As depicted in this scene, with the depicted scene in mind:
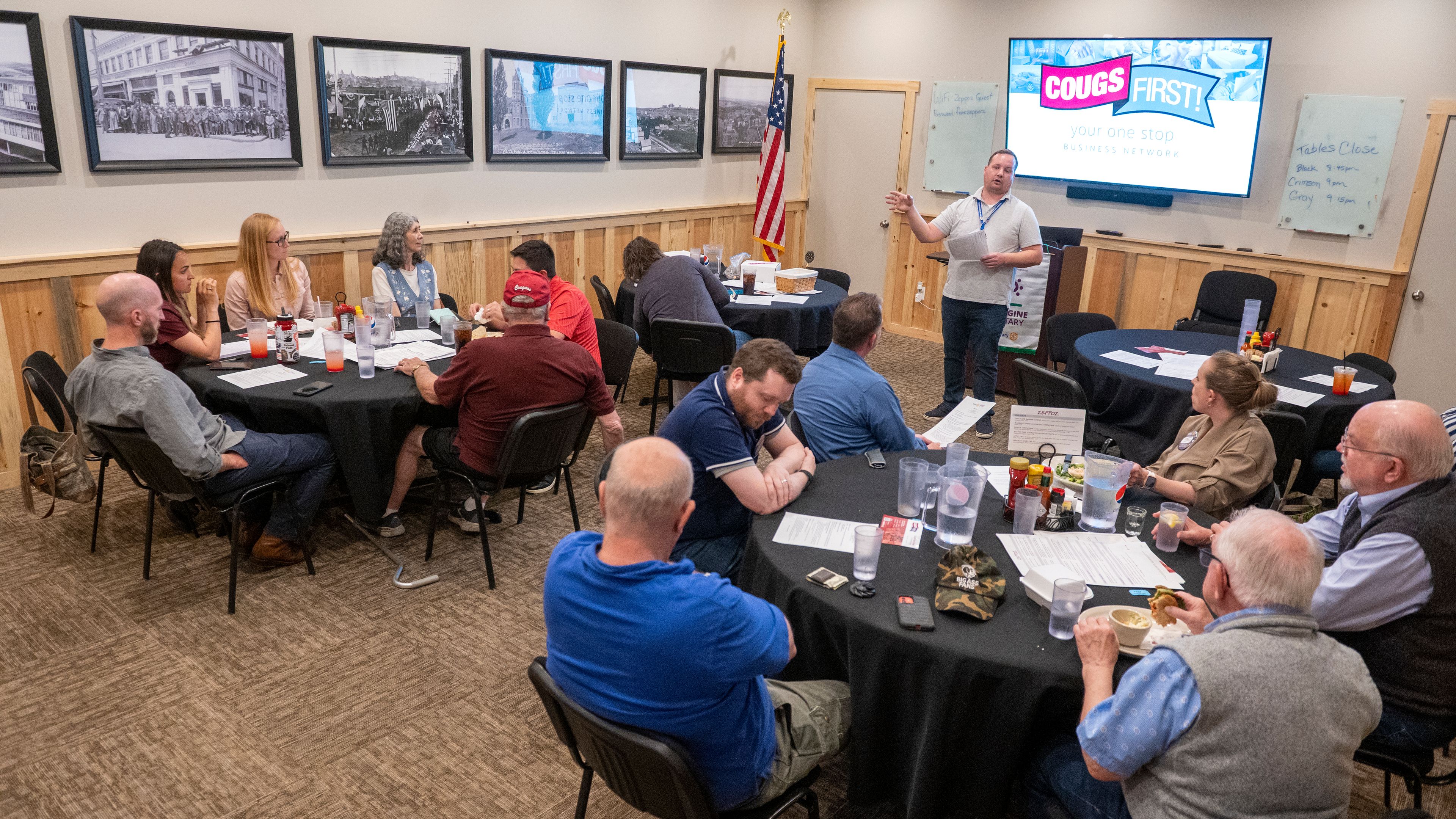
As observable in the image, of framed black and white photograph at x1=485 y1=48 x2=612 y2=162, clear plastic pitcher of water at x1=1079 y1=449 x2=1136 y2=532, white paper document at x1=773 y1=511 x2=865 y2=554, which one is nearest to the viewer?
white paper document at x1=773 y1=511 x2=865 y2=554

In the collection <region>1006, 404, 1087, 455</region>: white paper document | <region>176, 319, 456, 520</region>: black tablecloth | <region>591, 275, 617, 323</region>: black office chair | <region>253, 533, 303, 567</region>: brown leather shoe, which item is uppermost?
<region>1006, 404, 1087, 455</region>: white paper document

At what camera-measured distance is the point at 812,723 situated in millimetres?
2201

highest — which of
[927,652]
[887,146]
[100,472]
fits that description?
[887,146]

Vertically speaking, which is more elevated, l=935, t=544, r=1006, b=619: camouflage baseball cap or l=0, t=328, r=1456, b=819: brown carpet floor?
l=935, t=544, r=1006, b=619: camouflage baseball cap

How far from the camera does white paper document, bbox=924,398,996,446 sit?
304 centimetres

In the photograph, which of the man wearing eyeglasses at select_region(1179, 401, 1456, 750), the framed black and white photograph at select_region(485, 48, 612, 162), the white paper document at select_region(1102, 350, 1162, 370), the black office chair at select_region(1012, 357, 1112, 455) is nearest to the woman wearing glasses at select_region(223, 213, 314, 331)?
the framed black and white photograph at select_region(485, 48, 612, 162)

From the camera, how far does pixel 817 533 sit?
255 cm

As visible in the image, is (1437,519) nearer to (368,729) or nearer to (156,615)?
(368,729)

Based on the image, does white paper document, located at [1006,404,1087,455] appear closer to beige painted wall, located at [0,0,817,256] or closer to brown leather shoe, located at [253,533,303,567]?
brown leather shoe, located at [253,533,303,567]

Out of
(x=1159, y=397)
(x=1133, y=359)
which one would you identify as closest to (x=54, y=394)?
(x=1159, y=397)

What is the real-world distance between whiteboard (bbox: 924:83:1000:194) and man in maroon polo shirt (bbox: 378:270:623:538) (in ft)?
16.7

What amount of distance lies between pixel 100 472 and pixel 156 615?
91 cm

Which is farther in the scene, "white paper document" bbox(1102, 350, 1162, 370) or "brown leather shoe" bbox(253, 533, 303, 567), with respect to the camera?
"white paper document" bbox(1102, 350, 1162, 370)

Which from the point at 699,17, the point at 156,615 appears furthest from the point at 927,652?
the point at 699,17
